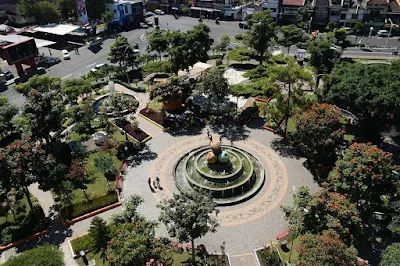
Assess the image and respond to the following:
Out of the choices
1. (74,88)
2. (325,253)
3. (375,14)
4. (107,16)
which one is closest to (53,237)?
(74,88)

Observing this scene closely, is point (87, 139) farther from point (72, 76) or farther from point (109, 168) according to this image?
point (72, 76)

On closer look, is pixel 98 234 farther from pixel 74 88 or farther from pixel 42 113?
pixel 74 88

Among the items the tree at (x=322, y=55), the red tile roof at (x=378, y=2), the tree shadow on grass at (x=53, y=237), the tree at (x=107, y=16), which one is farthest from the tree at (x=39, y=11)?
the red tile roof at (x=378, y=2)

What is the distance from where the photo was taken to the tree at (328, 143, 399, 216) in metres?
33.3

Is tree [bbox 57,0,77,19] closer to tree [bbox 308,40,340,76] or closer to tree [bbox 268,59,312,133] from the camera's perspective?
tree [bbox 308,40,340,76]

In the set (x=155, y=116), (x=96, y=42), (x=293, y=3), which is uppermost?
(x=293, y=3)

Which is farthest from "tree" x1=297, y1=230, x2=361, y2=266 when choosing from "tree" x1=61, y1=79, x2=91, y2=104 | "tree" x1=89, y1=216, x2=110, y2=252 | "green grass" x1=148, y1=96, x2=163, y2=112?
"tree" x1=61, y1=79, x2=91, y2=104

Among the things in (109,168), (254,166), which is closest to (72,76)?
(109,168)

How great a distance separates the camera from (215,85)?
5266 centimetres

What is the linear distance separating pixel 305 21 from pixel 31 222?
9297 cm

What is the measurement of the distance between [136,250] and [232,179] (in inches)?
793

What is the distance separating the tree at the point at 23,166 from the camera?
3472 centimetres

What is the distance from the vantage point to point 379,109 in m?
44.7

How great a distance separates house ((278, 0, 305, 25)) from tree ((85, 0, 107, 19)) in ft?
190
